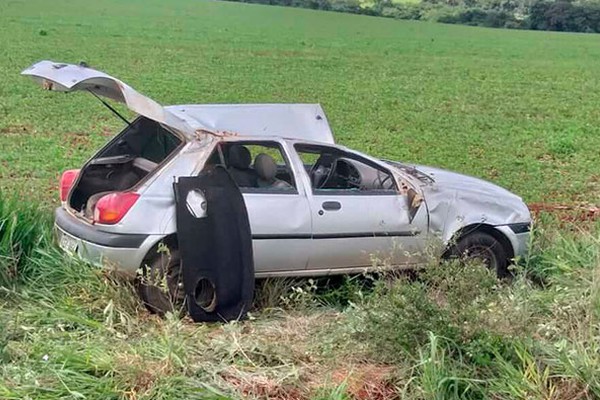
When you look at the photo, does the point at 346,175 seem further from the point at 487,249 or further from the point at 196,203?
the point at 196,203

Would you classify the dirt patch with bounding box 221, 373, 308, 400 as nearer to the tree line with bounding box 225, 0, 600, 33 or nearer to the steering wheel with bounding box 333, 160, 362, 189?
the steering wheel with bounding box 333, 160, 362, 189

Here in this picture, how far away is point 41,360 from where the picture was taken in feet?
15.3

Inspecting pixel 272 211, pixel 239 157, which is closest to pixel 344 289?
pixel 272 211

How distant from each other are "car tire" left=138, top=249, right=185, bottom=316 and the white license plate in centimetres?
59

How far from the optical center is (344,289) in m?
7.07

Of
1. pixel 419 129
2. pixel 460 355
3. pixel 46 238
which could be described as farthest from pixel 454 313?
pixel 419 129

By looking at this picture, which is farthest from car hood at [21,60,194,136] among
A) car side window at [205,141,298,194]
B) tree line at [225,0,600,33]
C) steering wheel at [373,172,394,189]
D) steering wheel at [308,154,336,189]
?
tree line at [225,0,600,33]

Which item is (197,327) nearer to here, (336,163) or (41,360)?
(41,360)

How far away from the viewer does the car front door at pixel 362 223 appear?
6.79 m

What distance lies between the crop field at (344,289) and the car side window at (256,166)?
2.61 feet

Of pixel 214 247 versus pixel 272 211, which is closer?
pixel 214 247

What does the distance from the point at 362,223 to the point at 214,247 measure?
1.45 meters

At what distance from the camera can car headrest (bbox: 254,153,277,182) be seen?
23.1 ft

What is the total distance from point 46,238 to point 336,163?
260 centimetres
